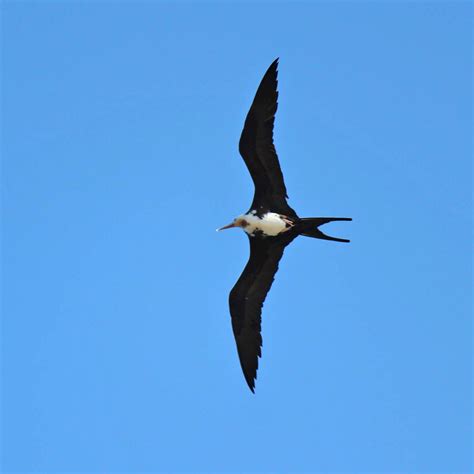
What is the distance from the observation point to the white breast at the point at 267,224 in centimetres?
1532

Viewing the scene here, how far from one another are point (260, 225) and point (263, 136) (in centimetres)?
123

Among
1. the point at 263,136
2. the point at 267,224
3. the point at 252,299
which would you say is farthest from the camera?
the point at 252,299

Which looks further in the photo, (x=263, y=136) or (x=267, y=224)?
(x=267, y=224)

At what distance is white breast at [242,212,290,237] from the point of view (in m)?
15.3

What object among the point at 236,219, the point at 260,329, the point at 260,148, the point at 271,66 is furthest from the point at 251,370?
the point at 271,66

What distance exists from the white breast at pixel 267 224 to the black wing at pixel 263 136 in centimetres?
42

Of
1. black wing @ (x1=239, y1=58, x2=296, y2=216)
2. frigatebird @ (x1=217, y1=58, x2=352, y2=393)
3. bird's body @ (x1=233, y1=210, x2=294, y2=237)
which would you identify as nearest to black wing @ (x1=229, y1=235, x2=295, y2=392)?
frigatebird @ (x1=217, y1=58, x2=352, y2=393)

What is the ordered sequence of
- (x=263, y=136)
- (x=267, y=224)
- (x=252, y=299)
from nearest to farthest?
(x=263, y=136), (x=267, y=224), (x=252, y=299)

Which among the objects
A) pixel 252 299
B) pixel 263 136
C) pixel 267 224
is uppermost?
pixel 263 136

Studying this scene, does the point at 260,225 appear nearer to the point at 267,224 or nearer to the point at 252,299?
the point at 267,224

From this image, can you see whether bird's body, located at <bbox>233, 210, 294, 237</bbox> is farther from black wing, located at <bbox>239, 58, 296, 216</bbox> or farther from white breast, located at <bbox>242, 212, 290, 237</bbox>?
black wing, located at <bbox>239, 58, 296, 216</bbox>

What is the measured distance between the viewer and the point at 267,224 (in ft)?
50.5

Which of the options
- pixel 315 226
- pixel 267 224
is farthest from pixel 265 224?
pixel 315 226

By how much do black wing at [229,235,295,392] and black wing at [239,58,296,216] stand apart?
0.97 metres
